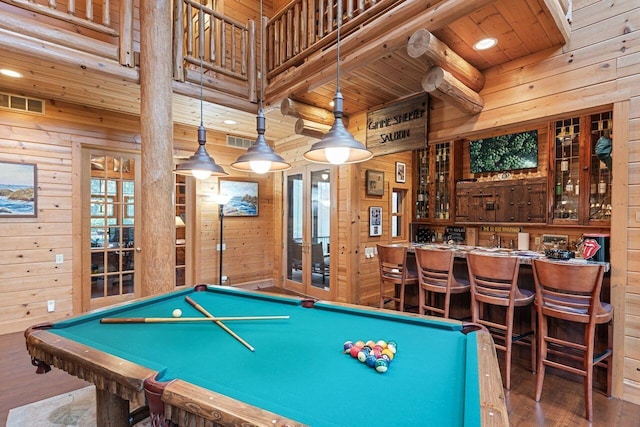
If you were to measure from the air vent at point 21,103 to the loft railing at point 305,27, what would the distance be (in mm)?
2939

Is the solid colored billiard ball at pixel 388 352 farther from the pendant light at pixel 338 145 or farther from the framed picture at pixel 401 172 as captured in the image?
the framed picture at pixel 401 172

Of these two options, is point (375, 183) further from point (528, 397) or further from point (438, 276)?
point (528, 397)

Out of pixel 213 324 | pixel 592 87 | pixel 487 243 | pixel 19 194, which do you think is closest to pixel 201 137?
pixel 213 324

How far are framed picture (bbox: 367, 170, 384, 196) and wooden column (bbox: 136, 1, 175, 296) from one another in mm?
2813

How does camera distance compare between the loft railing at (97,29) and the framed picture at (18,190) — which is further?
the framed picture at (18,190)

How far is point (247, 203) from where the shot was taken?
6.07m

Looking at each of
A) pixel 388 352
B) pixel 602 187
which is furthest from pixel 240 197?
pixel 602 187

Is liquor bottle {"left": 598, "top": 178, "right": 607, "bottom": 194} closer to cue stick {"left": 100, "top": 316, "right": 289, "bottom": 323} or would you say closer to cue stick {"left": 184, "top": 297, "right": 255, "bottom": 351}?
cue stick {"left": 100, "top": 316, "right": 289, "bottom": 323}

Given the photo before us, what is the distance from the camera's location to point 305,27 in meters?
3.96

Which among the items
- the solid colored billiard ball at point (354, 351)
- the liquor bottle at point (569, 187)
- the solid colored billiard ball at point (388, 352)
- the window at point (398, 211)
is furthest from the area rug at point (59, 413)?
the liquor bottle at point (569, 187)

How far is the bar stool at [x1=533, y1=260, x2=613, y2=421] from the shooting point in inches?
92.4

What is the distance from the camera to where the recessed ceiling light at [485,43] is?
2.82m

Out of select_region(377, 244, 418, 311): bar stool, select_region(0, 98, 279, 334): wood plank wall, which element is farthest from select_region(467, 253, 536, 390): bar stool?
select_region(0, 98, 279, 334): wood plank wall

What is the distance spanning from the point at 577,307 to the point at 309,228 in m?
3.83
